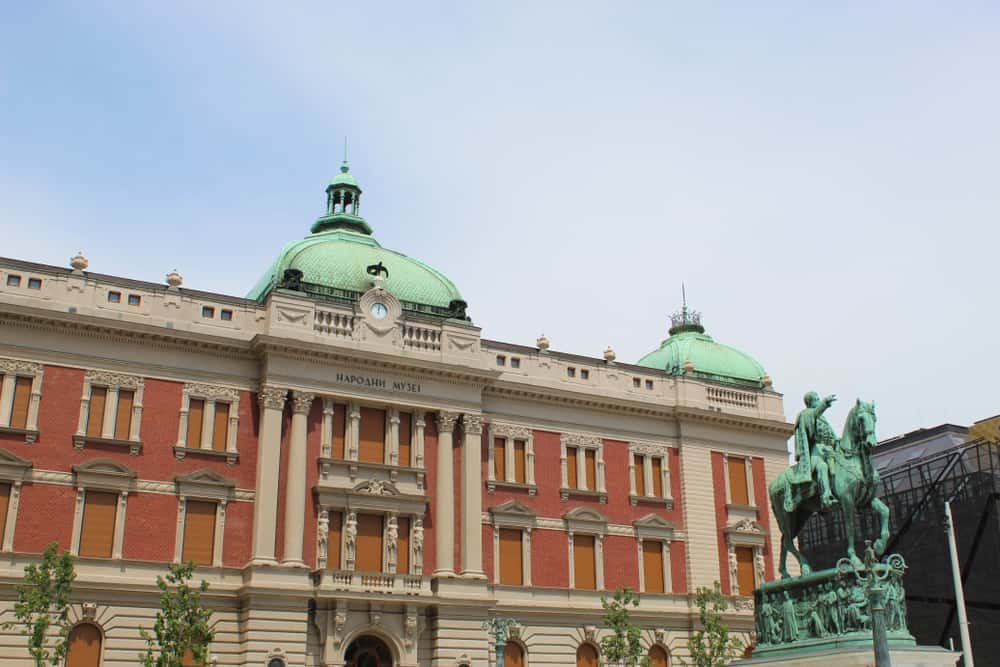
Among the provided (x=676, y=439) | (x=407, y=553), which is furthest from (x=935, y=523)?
(x=407, y=553)

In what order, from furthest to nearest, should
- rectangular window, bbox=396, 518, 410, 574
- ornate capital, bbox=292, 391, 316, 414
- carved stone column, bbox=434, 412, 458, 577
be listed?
carved stone column, bbox=434, 412, 458, 577, rectangular window, bbox=396, 518, 410, 574, ornate capital, bbox=292, 391, 316, 414

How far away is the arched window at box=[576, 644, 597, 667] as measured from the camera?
159 ft

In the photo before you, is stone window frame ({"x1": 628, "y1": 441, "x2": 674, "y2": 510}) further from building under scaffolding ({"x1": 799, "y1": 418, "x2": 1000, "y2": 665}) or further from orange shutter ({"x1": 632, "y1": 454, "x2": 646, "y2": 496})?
building under scaffolding ({"x1": 799, "y1": 418, "x2": 1000, "y2": 665})

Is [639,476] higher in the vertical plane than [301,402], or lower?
lower

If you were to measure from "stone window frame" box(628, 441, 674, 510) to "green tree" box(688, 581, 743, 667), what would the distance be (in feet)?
16.0

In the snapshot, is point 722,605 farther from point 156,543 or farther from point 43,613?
point 43,613

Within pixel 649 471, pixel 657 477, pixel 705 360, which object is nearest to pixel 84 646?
pixel 649 471

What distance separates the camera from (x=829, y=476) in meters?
24.0

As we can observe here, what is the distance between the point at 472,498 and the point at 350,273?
1180 cm

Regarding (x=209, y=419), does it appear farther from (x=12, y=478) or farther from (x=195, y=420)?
(x=12, y=478)

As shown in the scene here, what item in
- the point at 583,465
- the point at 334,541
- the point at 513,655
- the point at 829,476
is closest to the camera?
the point at 829,476

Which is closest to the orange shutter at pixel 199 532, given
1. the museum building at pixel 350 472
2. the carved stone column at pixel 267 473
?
the museum building at pixel 350 472

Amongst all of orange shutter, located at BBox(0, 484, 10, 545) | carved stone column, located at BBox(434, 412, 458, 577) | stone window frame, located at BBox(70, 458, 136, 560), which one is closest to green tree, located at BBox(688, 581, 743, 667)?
carved stone column, located at BBox(434, 412, 458, 577)

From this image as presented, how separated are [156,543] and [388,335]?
1293 centimetres
